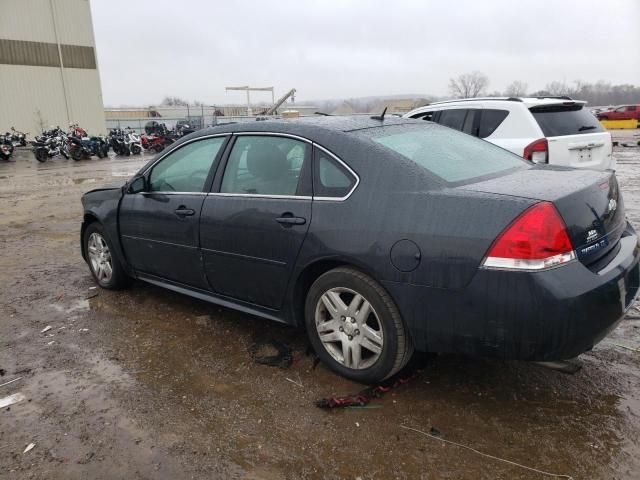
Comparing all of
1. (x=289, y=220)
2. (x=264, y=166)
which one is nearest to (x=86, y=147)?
(x=264, y=166)

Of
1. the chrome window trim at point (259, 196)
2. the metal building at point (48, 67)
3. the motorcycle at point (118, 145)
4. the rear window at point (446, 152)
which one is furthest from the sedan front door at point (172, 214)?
the metal building at point (48, 67)

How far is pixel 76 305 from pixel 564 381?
3.99 meters

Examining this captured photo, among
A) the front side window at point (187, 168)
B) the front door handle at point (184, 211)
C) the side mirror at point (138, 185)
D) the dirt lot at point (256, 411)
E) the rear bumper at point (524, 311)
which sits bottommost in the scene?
the dirt lot at point (256, 411)

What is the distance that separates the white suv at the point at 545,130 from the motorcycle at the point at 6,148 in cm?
2007

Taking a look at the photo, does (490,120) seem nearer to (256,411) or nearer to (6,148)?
(256,411)

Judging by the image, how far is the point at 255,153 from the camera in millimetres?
3613

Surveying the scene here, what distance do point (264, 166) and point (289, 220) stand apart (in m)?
0.56

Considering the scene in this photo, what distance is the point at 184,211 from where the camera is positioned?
3865 millimetres

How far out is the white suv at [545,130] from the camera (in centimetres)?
607

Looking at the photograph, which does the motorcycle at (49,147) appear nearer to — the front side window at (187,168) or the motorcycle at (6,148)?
the motorcycle at (6,148)

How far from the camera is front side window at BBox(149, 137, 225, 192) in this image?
12.7 feet

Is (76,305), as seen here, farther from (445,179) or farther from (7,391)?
(445,179)

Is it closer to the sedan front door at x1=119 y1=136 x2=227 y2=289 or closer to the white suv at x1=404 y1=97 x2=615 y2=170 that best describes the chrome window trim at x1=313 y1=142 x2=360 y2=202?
the sedan front door at x1=119 y1=136 x2=227 y2=289

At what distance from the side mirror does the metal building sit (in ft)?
97.8
